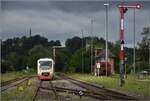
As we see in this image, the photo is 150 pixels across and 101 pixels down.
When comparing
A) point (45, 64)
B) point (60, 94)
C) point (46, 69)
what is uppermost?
point (45, 64)

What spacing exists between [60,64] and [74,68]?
27.7 metres

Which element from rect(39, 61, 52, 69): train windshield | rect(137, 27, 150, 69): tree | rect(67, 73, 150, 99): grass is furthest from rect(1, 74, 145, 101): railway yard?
rect(137, 27, 150, 69): tree

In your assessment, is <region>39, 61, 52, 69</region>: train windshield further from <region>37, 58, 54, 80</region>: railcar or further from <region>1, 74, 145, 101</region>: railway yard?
<region>1, 74, 145, 101</region>: railway yard

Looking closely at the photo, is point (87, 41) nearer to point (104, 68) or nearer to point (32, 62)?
point (32, 62)

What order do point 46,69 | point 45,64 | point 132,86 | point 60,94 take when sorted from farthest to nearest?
point 45,64, point 46,69, point 132,86, point 60,94

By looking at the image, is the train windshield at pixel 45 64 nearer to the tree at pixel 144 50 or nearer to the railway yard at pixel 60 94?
the railway yard at pixel 60 94

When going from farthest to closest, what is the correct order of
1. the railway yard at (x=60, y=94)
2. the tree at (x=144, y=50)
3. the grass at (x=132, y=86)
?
the tree at (x=144, y=50) → the grass at (x=132, y=86) → the railway yard at (x=60, y=94)

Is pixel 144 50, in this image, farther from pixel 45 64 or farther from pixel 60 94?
pixel 60 94

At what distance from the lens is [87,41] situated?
15738 centimetres

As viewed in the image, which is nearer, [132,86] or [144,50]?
[132,86]

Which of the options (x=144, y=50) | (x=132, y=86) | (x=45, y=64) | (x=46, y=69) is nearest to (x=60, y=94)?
(x=132, y=86)

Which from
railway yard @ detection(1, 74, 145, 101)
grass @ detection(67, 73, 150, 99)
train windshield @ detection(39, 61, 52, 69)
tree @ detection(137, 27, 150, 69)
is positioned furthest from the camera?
tree @ detection(137, 27, 150, 69)

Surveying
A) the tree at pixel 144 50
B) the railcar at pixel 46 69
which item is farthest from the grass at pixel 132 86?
the tree at pixel 144 50

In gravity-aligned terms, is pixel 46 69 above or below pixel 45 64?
below
